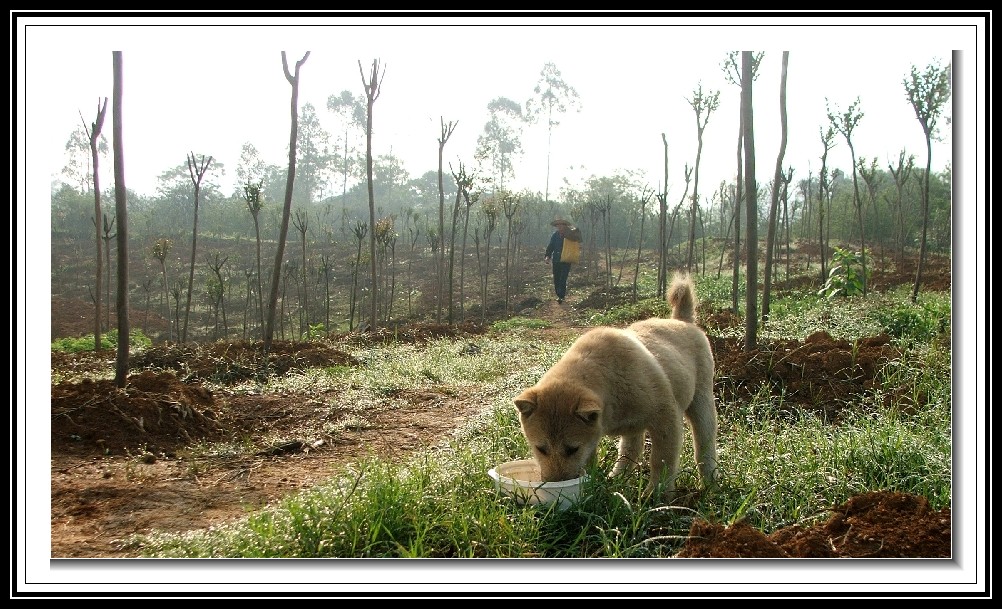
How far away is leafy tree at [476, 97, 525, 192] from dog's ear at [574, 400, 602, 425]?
18681 mm

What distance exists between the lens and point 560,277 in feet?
74.6

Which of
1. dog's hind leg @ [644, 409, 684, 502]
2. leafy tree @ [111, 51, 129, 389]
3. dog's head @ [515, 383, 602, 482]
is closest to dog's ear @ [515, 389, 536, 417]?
dog's head @ [515, 383, 602, 482]

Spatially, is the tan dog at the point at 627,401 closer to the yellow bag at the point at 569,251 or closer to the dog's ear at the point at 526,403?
the dog's ear at the point at 526,403

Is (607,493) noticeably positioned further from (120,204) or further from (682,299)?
(120,204)

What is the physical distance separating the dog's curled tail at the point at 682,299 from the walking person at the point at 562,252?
1560 centimetres

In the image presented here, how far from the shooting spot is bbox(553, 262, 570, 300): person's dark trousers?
22.5 m

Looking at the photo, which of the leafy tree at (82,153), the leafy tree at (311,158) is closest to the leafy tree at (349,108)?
the leafy tree at (311,158)

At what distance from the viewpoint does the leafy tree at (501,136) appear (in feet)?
70.8

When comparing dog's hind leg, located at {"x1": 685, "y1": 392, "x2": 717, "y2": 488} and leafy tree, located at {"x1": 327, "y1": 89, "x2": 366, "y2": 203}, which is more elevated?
leafy tree, located at {"x1": 327, "y1": 89, "x2": 366, "y2": 203}

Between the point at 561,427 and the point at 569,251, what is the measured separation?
19656 millimetres

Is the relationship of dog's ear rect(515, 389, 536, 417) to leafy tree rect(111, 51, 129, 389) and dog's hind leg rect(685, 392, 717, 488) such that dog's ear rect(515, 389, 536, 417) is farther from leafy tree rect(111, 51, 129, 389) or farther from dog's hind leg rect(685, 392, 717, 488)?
leafy tree rect(111, 51, 129, 389)
